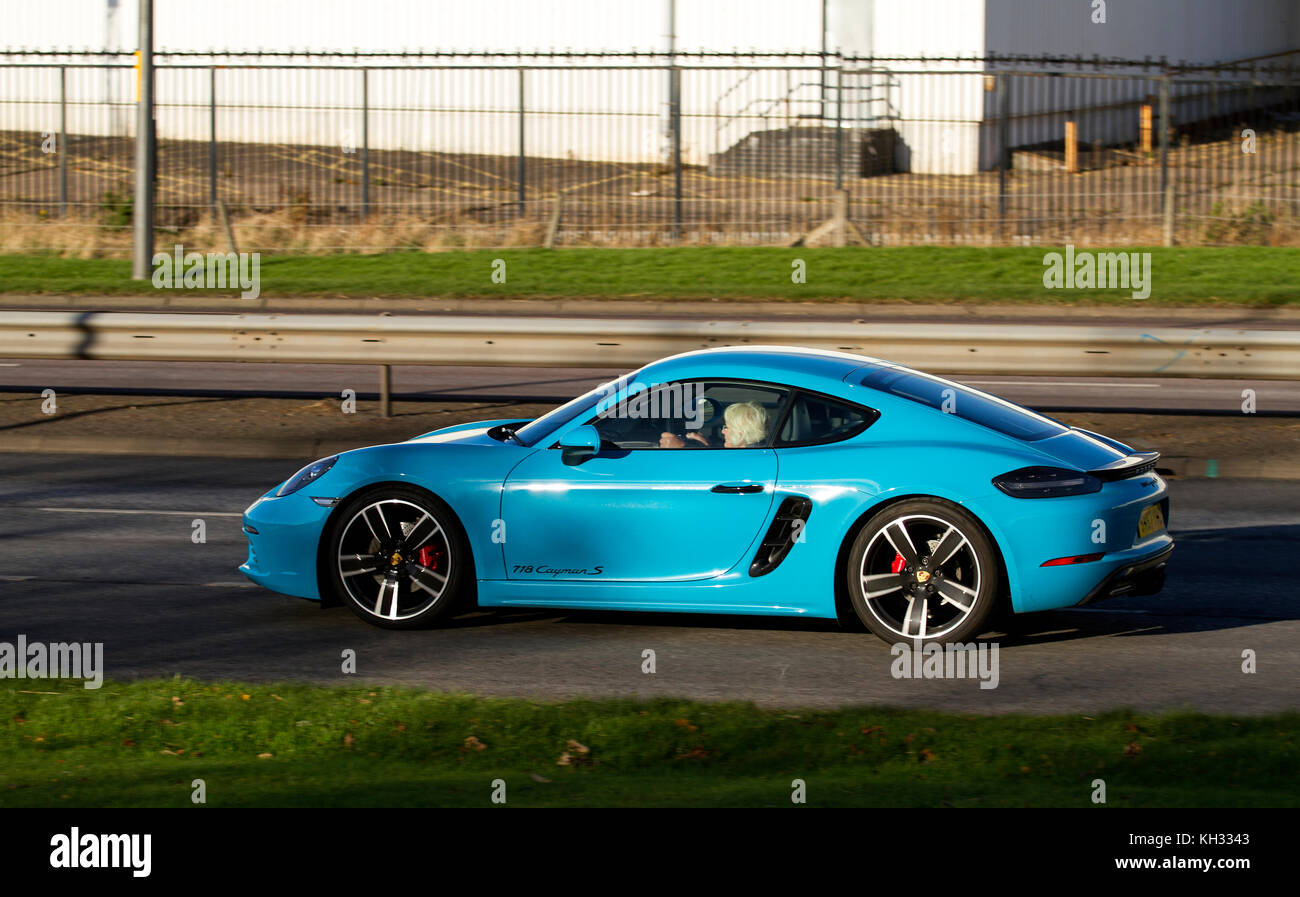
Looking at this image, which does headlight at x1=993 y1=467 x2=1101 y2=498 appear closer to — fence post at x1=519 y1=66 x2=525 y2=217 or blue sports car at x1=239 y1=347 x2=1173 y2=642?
blue sports car at x1=239 y1=347 x2=1173 y2=642

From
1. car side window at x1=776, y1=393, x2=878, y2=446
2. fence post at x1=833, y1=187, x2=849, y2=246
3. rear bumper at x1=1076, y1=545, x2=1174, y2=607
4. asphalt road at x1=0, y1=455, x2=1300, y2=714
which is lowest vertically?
asphalt road at x1=0, y1=455, x2=1300, y2=714

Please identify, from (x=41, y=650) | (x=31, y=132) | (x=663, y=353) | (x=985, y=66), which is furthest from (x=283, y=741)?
(x=31, y=132)

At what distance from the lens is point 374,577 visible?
809 cm

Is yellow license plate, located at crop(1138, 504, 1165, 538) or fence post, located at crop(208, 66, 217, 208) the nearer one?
yellow license plate, located at crop(1138, 504, 1165, 538)

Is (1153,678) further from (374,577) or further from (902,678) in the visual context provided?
(374,577)

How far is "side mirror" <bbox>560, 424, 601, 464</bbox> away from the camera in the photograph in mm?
7789

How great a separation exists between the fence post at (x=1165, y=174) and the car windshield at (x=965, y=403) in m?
20.1

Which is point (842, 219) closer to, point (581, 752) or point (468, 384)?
point (468, 384)

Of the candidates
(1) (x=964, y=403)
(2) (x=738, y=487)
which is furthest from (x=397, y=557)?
(1) (x=964, y=403)

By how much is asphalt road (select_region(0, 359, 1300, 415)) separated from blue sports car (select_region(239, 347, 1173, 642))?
275 inches

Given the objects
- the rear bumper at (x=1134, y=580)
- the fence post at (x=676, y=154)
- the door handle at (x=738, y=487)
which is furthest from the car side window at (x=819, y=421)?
the fence post at (x=676, y=154)

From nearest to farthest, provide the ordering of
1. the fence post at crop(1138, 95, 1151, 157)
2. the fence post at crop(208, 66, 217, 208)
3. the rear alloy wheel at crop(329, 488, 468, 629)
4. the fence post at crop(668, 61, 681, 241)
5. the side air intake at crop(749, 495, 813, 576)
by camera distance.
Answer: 1. the side air intake at crop(749, 495, 813, 576)
2. the rear alloy wheel at crop(329, 488, 468, 629)
3. the fence post at crop(668, 61, 681, 241)
4. the fence post at crop(208, 66, 217, 208)
5. the fence post at crop(1138, 95, 1151, 157)

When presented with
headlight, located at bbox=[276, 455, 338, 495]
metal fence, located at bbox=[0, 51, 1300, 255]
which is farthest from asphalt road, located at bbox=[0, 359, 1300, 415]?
metal fence, located at bbox=[0, 51, 1300, 255]

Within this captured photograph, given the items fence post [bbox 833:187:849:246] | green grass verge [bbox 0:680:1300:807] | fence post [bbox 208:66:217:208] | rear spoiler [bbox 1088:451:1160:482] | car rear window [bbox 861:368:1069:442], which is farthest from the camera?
fence post [bbox 208:66:217:208]
